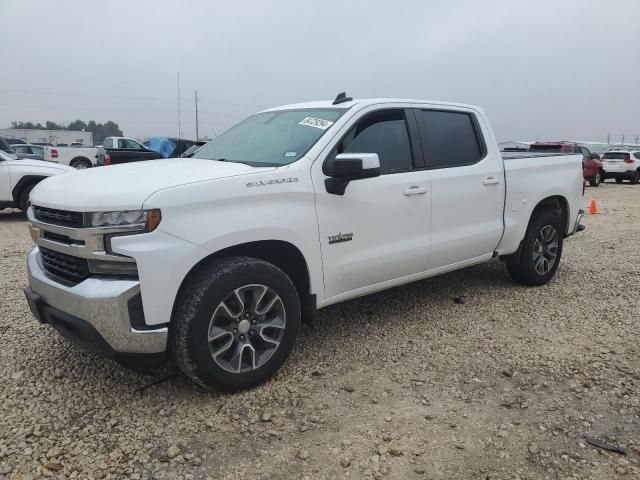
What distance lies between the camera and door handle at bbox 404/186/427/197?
4164mm

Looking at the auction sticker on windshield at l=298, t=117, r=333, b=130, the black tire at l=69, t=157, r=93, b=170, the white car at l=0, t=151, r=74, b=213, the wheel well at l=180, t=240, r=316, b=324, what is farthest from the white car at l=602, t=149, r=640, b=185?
the wheel well at l=180, t=240, r=316, b=324

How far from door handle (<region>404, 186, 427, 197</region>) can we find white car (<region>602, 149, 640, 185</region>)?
2337 centimetres

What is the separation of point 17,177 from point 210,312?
8973 millimetres

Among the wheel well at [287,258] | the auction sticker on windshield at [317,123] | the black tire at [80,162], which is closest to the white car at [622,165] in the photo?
the black tire at [80,162]

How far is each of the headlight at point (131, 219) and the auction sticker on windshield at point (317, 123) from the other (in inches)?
58.5

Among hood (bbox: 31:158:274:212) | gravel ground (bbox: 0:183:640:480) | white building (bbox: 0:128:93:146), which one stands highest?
white building (bbox: 0:128:93:146)

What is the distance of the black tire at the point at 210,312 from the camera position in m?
3.07

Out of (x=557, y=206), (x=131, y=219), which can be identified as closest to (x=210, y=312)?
(x=131, y=219)

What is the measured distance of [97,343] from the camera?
3.02 m

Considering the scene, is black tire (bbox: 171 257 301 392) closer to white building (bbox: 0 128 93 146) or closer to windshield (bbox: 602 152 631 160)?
windshield (bbox: 602 152 631 160)

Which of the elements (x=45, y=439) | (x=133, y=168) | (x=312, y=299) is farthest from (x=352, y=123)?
(x=45, y=439)

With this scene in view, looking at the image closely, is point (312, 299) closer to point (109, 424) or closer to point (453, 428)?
point (453, 428)

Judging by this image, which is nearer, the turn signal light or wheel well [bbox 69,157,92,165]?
the turn signal light

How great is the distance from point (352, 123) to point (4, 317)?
3.41 m
